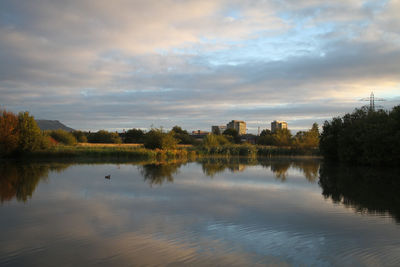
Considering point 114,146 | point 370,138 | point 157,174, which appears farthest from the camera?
point 114,146

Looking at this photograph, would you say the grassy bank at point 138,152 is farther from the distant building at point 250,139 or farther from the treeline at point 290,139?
the distant building at point 250,139

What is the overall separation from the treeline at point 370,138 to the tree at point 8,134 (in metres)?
27.4

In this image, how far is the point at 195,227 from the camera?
687cm

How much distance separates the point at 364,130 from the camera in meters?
26.7

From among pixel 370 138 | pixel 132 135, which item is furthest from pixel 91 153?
pixel 132 135

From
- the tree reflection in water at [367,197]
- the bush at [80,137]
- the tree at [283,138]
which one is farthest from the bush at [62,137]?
the tree reflection in water at [367,197]

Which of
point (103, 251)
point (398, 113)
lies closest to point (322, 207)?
point (103, 251)

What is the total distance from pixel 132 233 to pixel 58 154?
25.3m

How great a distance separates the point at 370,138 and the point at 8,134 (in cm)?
2819

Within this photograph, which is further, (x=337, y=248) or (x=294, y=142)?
(x=294, y=142)

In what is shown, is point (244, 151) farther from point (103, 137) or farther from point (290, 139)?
point (103, 137)

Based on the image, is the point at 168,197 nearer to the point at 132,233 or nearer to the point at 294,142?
the point at 132,233

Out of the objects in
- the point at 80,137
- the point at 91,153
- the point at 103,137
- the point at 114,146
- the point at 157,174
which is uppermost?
the point at 103,137

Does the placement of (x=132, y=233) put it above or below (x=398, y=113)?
below
